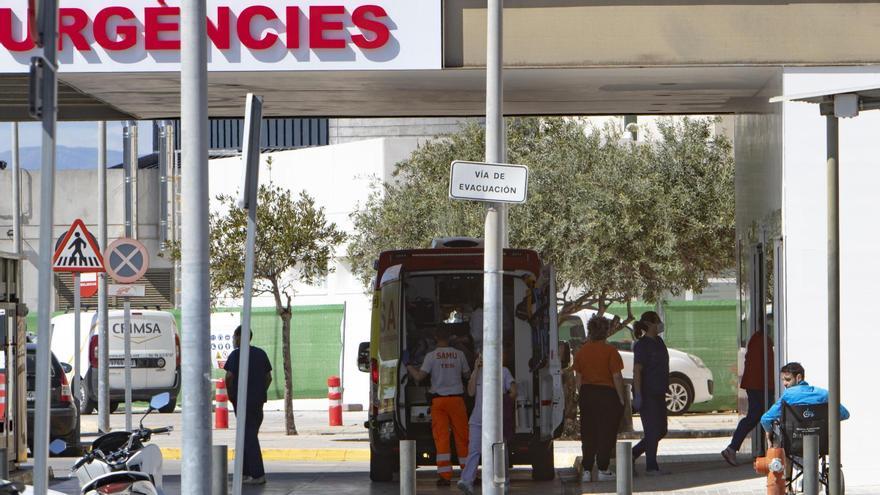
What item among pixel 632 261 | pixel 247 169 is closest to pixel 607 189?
pixel 632 261

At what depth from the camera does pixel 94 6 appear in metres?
13.9

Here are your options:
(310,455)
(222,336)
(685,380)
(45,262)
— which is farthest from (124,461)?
(222,336)

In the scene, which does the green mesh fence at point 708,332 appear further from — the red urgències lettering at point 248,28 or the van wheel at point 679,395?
the red urgències lettering at point 248,28

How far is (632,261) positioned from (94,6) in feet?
34.4

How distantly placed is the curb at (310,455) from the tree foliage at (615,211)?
3952 millimetres

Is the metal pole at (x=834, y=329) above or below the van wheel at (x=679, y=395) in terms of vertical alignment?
above

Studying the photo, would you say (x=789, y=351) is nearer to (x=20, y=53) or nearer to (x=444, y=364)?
(x=444, y=364)

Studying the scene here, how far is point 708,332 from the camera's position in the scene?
27.4 meters

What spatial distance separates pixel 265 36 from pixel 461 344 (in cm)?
410

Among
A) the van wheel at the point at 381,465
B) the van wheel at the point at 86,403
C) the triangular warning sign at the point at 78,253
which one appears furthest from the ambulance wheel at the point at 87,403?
the van wheel at the point at 381,465

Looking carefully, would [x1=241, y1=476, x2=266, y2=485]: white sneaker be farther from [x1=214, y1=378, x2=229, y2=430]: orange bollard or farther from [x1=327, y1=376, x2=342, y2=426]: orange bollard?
[x1=327, y1=376, x2=342, y2=426]: orange bollard

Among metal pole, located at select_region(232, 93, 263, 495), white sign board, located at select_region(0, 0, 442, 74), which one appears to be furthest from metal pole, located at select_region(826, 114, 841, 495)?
white sign board, located at select_region(0, 0, 442, 74)

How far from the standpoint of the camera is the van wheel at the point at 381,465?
1569cm

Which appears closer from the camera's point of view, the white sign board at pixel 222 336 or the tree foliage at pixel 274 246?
the tree foliage at pixel 274 246
